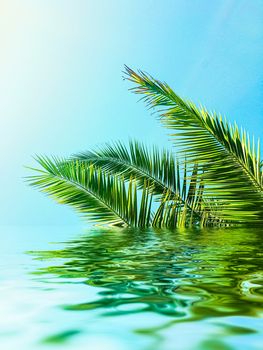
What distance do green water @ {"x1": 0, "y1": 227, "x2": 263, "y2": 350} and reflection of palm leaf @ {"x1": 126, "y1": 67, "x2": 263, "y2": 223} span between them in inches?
125

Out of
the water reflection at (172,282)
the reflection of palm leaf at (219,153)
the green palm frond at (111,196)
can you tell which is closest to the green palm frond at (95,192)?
the green palm frond at (111,196)

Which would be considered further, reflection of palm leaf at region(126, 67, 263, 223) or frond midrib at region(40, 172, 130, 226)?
frond midrib at region(40, 172, 130, 226)

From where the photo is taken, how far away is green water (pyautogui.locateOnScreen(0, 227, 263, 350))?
0.99m

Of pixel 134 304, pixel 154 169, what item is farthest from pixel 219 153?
pixel 134 304

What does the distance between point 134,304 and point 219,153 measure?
4.38m

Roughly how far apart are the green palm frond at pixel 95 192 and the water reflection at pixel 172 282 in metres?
3.87

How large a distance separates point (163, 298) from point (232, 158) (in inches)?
169

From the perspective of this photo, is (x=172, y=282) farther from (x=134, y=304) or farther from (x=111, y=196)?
(x=111, y=196)

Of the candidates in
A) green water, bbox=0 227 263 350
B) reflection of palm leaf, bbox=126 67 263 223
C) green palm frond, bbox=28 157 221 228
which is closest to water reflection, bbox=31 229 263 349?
green water, bbox=0 227 263 350

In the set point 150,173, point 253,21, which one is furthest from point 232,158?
point 253,21

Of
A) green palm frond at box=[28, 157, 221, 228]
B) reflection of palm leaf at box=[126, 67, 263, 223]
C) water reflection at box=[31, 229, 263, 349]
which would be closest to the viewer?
water reflection at box=[31, 229, 263, 349]

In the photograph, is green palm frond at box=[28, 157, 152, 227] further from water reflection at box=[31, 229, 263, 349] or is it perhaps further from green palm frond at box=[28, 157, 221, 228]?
water reflection at box=[31, 229, 263, 349]

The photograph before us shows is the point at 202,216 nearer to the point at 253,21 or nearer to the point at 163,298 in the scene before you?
the point at 163,298

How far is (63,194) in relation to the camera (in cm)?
693
